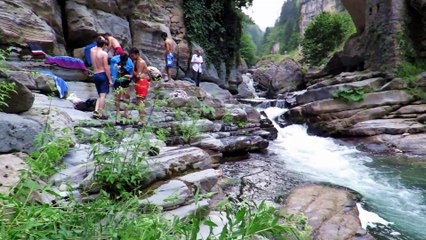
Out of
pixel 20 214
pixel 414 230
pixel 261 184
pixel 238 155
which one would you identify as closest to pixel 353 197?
pixel 414 230

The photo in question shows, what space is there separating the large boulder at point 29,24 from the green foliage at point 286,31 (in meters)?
58.6

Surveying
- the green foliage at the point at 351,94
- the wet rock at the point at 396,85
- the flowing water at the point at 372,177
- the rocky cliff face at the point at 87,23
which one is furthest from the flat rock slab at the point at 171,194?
the wet rock at the point at 396,85

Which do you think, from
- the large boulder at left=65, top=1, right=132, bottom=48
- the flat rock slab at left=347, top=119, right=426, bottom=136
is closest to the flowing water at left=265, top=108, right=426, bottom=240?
the flat rock slab at left=347, top=119, right=426, bottom=136

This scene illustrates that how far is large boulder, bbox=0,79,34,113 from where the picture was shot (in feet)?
10.5

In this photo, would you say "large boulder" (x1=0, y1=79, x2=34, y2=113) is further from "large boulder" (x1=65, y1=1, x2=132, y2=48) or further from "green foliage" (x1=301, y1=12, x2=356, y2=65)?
"green foliage" (x1=301, y1=12, x2=356, y2=65)

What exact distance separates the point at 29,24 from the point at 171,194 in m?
8.54

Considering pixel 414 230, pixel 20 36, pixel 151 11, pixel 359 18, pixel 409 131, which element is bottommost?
pixel 414 230

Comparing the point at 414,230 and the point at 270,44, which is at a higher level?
the point at 270,44

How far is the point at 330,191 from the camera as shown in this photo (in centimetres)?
480

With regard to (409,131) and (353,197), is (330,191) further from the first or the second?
(409,131)

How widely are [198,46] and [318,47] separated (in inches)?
555

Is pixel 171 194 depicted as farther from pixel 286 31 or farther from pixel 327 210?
pixel 286 31

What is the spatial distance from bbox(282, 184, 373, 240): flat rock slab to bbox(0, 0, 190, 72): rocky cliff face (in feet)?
28.0

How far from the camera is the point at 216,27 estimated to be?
57.6 feet
